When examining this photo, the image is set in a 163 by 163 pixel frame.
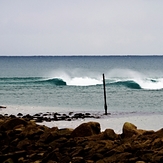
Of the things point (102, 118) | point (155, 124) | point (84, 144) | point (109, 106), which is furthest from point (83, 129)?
point (109, 106)

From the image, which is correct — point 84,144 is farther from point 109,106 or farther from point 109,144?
point 109,106

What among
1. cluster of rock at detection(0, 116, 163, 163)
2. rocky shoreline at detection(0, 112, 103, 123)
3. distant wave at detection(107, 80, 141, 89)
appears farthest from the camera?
distant wave at detection(107, 80, 141, 89)

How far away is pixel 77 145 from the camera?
8289 millimetres

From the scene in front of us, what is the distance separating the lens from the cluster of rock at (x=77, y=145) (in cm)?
751

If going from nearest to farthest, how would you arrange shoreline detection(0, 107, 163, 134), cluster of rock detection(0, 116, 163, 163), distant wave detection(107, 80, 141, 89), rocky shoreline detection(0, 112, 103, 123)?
1. cluster of rock detection(0, 116, 163, 163)
2. shoreline detection(0, 107, 163, 134)
3. rocky shoreline detection(0, 112, 103, 123)
4. distant wave detection(107, 80, 141, 89)

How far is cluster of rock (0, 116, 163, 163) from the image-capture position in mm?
7508

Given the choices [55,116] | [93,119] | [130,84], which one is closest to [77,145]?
[93,119]

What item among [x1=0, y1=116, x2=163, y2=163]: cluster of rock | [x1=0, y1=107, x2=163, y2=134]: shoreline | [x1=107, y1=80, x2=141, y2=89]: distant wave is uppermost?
[x1=107, y1=80, x2=141, y2=89]: distant wave

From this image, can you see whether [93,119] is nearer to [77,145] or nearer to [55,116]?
[55,116]

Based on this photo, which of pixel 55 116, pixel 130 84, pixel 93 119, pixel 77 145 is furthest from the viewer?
pixel 130 84

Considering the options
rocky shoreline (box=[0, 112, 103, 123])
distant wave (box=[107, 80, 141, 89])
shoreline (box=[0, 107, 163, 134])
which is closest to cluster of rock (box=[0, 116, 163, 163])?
shoreline (box=[0, 107, 163, 134])

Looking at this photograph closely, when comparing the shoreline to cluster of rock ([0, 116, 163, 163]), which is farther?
the shoreline

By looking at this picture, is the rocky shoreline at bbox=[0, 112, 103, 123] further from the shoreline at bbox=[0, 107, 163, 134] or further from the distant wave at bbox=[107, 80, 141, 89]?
the distant wave at bbox=[107, 80, 141, 89]

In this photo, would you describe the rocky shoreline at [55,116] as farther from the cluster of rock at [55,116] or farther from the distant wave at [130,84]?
the distant wave at [130,84]
